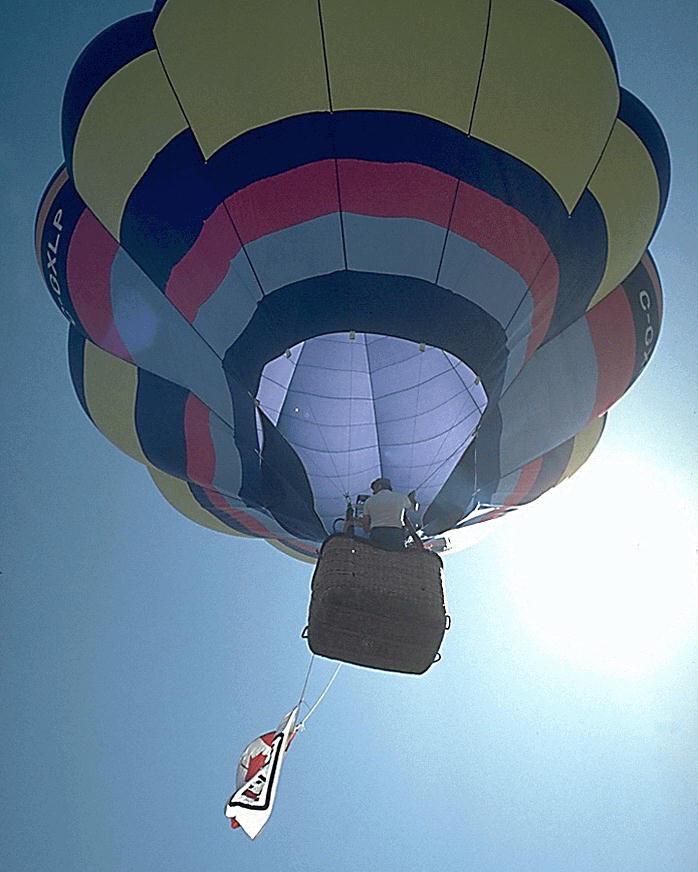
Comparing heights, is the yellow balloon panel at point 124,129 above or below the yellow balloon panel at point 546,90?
below

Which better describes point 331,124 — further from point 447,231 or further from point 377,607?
point 377,607

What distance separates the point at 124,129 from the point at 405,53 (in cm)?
113

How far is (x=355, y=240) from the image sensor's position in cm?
348

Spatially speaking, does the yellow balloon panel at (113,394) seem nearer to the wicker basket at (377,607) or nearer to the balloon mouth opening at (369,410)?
the balloon mouth opening at (369,410)

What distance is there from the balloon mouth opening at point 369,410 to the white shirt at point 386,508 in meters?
0.19

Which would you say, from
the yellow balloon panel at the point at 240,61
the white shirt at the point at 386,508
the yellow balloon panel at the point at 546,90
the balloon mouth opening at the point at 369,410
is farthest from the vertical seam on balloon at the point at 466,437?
the yellow balloon panel at the point at 240,61

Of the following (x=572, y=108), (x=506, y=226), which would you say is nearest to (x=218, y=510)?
(x=506, y=226)

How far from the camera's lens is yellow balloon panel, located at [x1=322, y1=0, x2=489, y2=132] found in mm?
3068

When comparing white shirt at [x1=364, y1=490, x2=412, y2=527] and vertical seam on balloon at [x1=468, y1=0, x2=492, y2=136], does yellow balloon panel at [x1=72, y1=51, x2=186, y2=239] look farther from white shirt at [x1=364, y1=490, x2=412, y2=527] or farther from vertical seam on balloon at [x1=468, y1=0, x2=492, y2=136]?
white shirt at [x1=364, y1=490, x2=412, y2=527]

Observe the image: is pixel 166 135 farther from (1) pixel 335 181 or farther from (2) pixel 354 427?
(2) pixel 354 427

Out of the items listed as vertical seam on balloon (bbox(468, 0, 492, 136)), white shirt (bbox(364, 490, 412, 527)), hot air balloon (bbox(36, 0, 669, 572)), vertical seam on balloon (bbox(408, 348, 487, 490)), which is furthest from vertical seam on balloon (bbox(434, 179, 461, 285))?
white shirt (bbox(364, 490, 412, 527))

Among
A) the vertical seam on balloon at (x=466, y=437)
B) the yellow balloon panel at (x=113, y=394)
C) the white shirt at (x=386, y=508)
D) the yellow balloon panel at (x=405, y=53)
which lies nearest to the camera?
the yellow balloon panel at (x=405, y=53)

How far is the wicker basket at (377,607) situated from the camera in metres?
3.15

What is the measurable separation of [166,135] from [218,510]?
206cm
